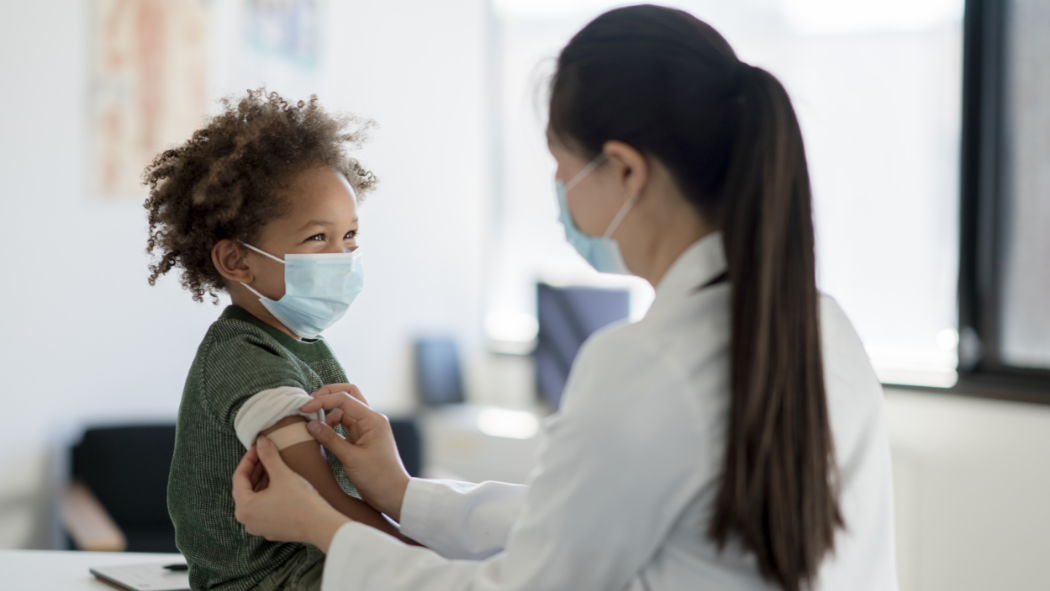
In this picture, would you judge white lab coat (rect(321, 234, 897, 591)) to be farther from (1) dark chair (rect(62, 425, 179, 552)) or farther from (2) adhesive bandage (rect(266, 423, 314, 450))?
(1) dark chair (rect(62, 425, 179, 552))

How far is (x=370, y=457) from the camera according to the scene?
3.98 feet

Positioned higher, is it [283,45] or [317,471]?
Result: [283,45]

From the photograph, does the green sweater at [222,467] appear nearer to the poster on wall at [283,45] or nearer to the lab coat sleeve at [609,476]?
the lab coat sleeve at [609,476]

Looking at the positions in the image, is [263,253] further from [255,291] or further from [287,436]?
[287,436]

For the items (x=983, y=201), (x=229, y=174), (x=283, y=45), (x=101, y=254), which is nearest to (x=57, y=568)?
(x=229, y=174)

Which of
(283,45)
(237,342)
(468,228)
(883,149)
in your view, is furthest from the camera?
(468,228)

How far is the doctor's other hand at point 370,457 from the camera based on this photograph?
1187 millimetres

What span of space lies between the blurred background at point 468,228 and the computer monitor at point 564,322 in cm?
1

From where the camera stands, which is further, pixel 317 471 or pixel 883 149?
pixel 883 149

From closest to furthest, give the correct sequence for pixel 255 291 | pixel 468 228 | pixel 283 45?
1. pixel 255 291
2. pixel 283 45
3. pixel 468 228

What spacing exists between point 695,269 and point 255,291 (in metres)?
0.67

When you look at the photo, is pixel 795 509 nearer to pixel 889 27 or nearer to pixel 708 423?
pixel 708 423

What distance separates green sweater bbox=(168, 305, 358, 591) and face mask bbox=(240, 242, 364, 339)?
0.09m

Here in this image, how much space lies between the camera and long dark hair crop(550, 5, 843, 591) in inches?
32.3
